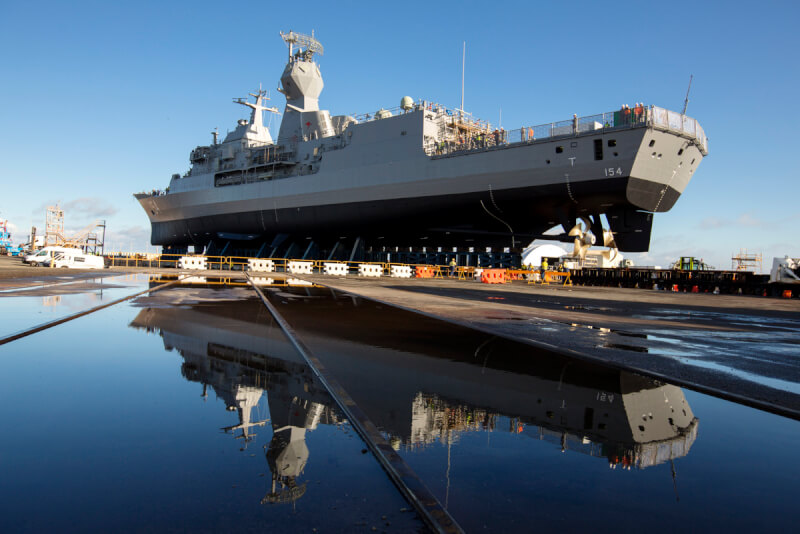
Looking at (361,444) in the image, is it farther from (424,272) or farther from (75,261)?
(75,261)

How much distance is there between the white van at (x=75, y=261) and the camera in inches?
1564

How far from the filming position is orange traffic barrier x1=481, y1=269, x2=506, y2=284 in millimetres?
34250

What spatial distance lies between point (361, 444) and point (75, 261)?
4547cm

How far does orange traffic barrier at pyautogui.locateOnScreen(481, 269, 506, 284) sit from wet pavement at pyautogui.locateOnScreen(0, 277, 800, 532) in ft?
90.2

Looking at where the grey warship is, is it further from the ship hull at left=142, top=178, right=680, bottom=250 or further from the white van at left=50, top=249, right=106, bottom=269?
the white van at left=50, top=249, right=106, bottom=269

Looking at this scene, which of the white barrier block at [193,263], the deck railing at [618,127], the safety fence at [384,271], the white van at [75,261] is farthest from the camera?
the white barrier block at [193,263]

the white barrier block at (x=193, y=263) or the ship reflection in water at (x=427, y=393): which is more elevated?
the white barrier block at (x=193, y=263)

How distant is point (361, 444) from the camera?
345 centimetres

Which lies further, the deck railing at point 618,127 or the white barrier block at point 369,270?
the white barrier block at point 369,270

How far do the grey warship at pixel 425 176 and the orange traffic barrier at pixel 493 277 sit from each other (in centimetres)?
291

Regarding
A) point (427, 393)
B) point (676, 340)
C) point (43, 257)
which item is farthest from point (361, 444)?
point (43, 257)

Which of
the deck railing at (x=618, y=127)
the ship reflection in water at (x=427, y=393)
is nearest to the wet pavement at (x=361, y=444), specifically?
A: the ship reflection in water at (x=427, y=393)

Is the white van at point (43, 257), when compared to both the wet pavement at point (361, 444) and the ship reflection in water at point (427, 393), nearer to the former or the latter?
the ship reflection in water at point (427, 393)

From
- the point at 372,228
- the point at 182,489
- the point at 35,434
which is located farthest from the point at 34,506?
the point at 372,228
